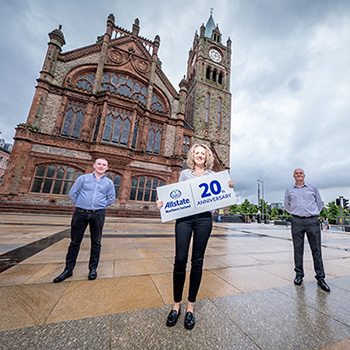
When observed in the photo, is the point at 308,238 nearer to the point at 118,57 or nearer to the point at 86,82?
the point at 86,82

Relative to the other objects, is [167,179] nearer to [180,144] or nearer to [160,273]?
[180,144]

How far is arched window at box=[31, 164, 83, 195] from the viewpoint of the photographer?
14234 millimetres

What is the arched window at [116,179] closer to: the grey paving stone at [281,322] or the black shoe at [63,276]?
the black shoe at [63,276]

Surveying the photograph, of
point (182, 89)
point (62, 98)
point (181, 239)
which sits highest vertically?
point (182, 89)

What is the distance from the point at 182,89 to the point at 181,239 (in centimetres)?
2290

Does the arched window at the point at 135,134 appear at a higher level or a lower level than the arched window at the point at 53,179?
higher

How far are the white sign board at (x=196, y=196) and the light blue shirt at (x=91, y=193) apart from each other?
1212mm

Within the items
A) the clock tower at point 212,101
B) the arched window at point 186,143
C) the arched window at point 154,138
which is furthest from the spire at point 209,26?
the arched window at point 154,138

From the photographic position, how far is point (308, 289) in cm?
255

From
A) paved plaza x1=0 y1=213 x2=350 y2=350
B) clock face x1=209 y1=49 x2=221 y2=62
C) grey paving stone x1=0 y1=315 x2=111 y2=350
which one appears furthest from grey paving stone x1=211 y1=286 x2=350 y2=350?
clock face x1=209 y1=49 x2=221 y2=62

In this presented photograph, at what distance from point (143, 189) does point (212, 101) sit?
1846 centimetres

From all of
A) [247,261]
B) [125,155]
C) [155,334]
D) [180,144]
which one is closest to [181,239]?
[155,334]

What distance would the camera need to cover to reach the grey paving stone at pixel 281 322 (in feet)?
4.72

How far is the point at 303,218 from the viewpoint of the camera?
3047 mm
